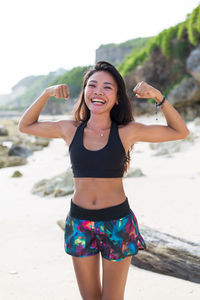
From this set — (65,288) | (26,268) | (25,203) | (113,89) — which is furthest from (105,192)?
(25,203)

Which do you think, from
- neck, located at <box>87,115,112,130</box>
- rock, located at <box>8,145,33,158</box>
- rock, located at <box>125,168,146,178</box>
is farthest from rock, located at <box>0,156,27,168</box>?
neck, located at <box>87,115,112,130</box>

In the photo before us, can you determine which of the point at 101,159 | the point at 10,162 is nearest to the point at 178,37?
the point at 10,162

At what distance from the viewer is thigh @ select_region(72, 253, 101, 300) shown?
96.0 inches

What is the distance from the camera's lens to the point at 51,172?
1109 cm

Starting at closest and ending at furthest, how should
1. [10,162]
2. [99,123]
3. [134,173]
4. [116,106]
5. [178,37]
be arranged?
1. [99,123]
2. [116,106]
3. [134,173]
4. [10,162]
5. [178,37]

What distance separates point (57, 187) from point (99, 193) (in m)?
5.63

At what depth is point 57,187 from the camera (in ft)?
26.2

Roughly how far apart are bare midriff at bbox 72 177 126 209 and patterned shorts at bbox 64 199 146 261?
12 centimetres

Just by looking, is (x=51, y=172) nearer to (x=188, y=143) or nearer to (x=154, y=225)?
(x=188, y=143)

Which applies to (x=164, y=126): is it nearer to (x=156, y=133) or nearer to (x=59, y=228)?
(x=156, y=133)

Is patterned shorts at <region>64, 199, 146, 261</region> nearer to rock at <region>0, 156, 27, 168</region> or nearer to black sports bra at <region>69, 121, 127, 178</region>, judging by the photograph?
black sports bra at <region>69, 121, 127, 178</region>

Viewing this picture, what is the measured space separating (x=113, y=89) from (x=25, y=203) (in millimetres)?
5333

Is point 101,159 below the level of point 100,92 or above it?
below

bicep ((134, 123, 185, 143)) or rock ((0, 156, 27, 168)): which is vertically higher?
bicep ((134, 123, 185, 143))
